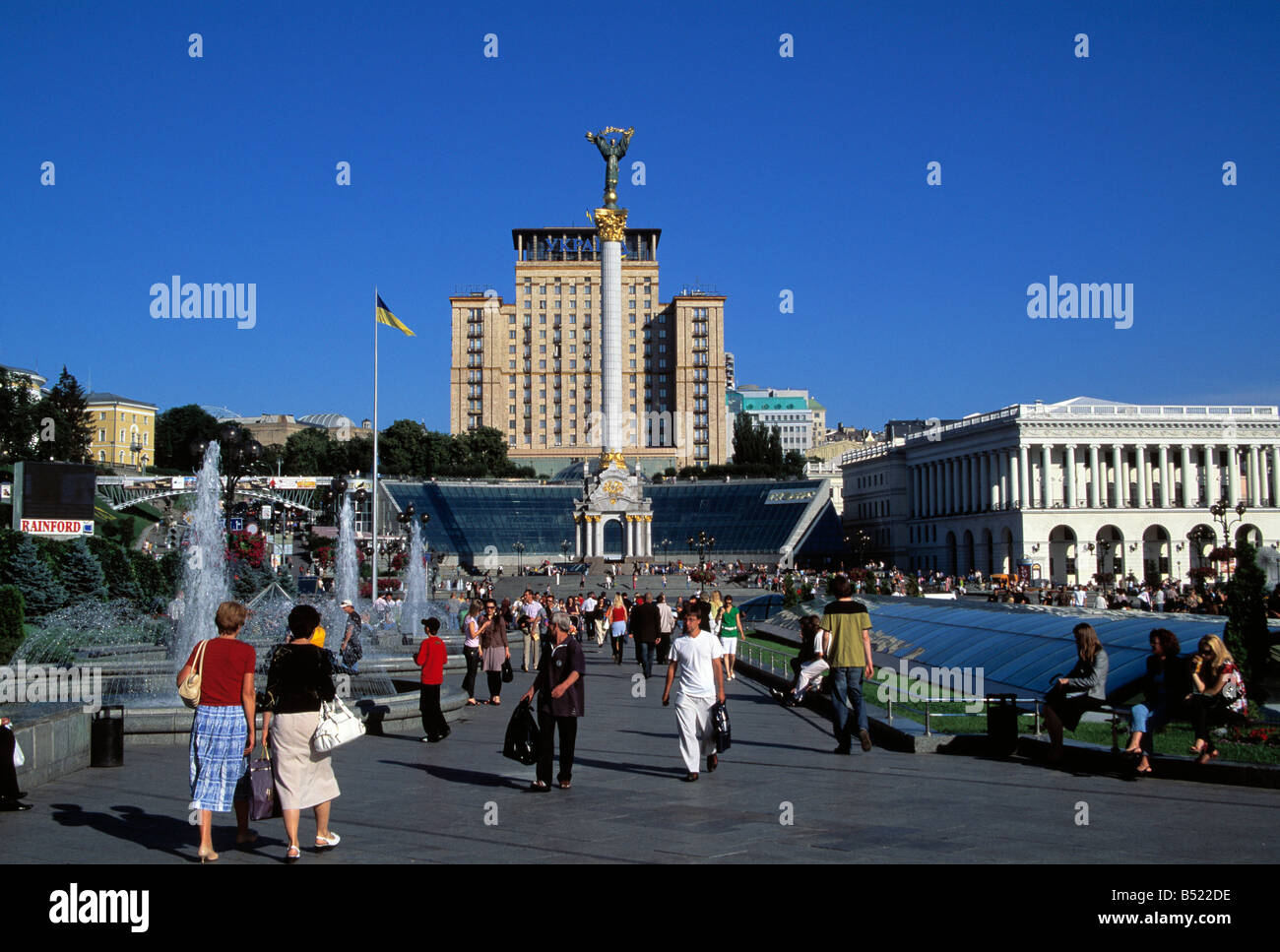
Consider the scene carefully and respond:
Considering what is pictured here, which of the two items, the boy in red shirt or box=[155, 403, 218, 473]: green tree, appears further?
box=[155, 403, 218, 473]: green tree

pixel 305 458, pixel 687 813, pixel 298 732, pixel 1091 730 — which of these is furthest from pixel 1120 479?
pixel 298 732

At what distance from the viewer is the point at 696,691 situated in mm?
11266

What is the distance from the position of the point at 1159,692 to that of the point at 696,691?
4.62 m

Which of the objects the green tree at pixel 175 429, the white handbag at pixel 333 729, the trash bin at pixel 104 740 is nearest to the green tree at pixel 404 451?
the green tree at pixel 175 429

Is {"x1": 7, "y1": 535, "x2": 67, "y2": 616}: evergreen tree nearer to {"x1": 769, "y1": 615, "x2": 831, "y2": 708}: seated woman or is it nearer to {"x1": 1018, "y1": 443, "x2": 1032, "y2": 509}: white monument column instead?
{"x1": 769, "y1": 615, "x2": 831, "y2": 708}: seated woman

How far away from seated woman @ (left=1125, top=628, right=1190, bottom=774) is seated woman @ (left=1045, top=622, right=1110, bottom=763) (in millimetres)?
480

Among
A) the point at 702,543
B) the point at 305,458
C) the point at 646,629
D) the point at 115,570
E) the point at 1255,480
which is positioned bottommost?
the point at 646,629

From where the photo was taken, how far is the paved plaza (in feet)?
25.6

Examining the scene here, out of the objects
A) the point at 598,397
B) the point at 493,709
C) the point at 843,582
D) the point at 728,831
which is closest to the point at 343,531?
the point at 493,709

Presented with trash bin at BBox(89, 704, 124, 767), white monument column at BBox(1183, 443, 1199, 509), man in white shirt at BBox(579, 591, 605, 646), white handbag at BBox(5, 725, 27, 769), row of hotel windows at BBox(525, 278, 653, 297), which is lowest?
man in white shirt at BBox(579, 591, 605, 646)

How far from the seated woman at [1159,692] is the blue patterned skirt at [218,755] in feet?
25.7

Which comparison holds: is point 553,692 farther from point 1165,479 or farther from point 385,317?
point 1165,479

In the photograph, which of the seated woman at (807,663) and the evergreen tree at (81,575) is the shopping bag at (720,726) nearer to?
the seated woman at (807,663)

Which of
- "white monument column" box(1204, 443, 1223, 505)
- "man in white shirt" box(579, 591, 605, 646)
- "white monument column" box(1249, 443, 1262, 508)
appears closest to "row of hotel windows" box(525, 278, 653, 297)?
"white monument column" box(1204, 443, 1223, 505)
